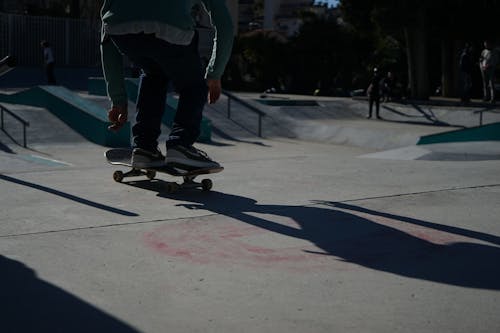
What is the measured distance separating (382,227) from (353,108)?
20580mm

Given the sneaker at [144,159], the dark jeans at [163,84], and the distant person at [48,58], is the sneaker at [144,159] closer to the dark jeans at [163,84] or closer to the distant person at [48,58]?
the dark jeans at [163,84]

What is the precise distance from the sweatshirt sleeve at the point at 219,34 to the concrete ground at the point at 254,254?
890 mm

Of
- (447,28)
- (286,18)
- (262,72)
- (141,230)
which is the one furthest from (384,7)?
(286,18)

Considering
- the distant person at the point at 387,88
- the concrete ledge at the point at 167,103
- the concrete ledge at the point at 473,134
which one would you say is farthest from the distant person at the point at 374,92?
the concrete ledge at the point at 473,134

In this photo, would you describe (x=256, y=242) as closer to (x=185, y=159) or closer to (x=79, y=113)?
(x=185, y=159)

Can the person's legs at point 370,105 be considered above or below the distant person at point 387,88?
below

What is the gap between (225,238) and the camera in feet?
12.5

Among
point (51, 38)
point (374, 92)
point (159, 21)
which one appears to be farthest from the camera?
point (51, 38)

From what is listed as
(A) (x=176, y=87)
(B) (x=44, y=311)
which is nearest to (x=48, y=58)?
(A) (x=176, y=87)

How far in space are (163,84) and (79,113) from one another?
30.9ft

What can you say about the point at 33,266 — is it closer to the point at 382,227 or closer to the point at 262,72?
the point at 382,227

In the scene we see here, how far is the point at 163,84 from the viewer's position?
18.4ft

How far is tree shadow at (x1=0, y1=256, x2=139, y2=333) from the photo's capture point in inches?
99.1

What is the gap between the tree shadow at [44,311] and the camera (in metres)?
2.52
